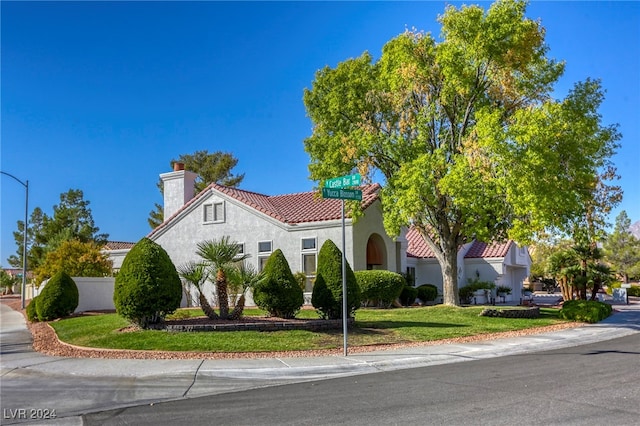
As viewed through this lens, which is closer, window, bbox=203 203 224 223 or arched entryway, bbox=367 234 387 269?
arched entryway, bbox=367 234 387 269

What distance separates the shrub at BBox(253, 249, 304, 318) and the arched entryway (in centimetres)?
1203

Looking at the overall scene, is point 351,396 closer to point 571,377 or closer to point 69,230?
point 571,377

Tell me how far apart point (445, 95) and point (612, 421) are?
1621cm

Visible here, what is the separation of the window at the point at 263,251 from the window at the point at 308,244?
1821mm

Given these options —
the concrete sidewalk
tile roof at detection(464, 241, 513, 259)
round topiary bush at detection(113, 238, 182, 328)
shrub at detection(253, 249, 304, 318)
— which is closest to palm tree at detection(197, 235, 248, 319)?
shrub at detection(253, 249, 304, 318)

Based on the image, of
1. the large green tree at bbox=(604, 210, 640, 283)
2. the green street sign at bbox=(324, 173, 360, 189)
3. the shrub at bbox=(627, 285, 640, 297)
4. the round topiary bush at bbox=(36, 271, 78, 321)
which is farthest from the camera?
the large green tree at bbox=(604, 210, 640, 283)

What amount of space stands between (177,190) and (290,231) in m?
9.12

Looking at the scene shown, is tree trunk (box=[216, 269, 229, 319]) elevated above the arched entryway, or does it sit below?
below

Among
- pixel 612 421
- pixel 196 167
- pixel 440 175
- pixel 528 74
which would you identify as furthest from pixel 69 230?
pixel 612 421

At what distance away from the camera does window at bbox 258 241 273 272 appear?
27.0 m

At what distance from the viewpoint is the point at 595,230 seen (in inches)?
841

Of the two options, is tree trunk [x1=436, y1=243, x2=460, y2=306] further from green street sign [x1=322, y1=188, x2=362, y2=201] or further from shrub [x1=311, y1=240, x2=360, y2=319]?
green street sign [x1=322, y1=188, x2=362, y2=201]

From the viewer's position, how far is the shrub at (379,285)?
2300 centimetres

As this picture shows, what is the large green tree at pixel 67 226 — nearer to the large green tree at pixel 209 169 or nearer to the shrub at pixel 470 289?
the large green tree at pixel 209 169
